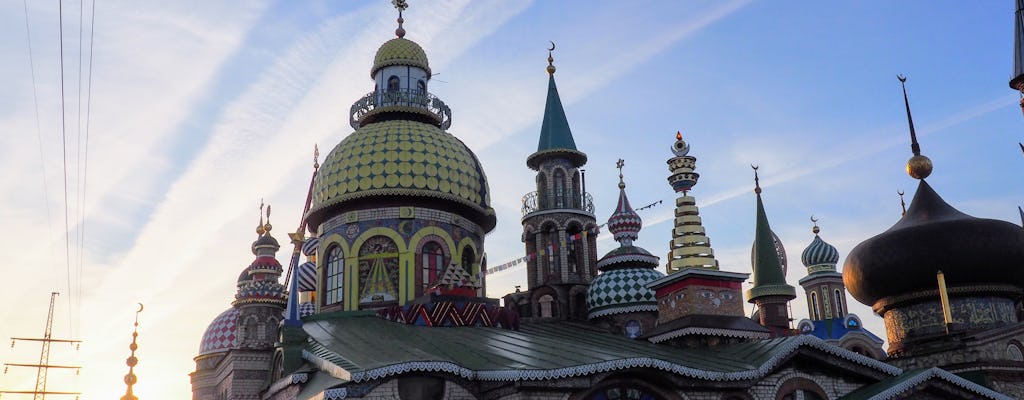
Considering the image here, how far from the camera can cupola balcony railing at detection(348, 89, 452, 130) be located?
28.5m

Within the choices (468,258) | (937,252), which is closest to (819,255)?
(937,252)

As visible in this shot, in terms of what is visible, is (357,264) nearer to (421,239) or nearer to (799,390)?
(421,239)

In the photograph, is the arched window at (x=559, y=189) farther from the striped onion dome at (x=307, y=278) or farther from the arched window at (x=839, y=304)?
the arched window at (x=839, y=304)

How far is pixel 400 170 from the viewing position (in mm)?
25984

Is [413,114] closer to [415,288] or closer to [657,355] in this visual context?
[415,288]

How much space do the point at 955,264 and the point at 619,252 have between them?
9.76 meters

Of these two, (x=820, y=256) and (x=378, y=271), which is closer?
(x=378, y=271)

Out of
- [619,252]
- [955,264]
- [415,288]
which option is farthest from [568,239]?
[955,264]

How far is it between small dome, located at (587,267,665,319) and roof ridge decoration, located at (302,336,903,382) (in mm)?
10224

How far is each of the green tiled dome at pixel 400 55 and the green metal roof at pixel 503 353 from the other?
33.3 ft

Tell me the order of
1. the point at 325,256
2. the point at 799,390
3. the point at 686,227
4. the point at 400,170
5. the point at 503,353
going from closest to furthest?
1. the point at 503,353
2. the point at 799,390
3. the point at 686,227
4. the point at 400,170
5. the point at 325,256

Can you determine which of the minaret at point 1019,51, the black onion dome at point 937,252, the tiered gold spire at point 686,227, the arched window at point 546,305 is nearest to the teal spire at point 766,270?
the black onion dome at point 937,252

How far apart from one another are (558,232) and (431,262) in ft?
20.3

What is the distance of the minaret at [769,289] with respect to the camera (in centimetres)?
2797
